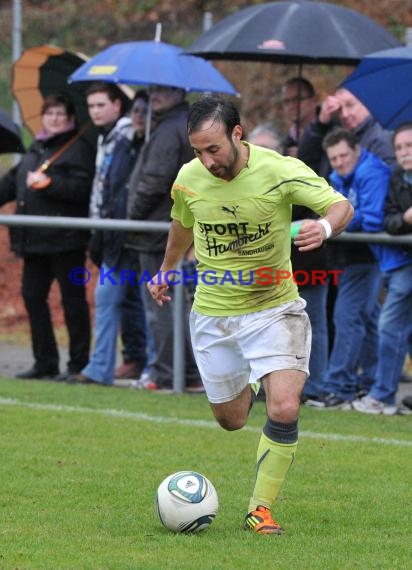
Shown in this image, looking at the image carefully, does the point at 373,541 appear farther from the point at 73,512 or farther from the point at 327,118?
the point at 327,118

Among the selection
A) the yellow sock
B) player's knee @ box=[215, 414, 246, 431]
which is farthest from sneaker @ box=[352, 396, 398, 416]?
the yellow sock

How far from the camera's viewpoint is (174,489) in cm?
604

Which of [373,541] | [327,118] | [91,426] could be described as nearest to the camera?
[373,541]

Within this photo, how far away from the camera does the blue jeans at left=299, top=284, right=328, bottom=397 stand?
10.1 m

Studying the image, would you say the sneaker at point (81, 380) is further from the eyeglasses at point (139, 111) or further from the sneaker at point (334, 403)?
the eyeglasses at point (139, 111)

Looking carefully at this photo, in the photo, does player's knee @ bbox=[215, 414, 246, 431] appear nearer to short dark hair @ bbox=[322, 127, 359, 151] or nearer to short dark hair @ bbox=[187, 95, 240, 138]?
short dark hair @ bbox=[187, 95, 240, 138]

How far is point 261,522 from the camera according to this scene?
19.6 feet

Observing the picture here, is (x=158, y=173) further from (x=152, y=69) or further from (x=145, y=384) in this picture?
(x=145, y=384)

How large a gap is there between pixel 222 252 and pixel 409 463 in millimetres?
2105

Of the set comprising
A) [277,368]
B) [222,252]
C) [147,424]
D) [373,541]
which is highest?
[222,252]

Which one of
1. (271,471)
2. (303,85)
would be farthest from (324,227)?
(303,85)

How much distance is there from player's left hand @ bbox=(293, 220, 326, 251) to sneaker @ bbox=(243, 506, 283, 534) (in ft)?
4.15

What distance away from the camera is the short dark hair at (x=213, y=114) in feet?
19.6

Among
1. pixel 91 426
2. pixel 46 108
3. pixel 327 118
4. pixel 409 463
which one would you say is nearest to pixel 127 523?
pixel 409 463
